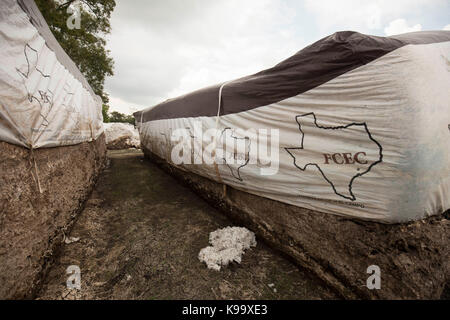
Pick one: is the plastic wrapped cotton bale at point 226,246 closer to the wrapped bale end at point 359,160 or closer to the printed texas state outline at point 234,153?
the wrapped bale end at point 359,160

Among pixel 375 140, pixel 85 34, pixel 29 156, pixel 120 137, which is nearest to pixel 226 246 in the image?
pixel 375 140

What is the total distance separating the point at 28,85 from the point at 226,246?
2472mm

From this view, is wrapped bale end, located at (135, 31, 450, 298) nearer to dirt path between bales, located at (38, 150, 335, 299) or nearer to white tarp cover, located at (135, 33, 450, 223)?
white tarp cover, located at (135, 33, 450, 223)

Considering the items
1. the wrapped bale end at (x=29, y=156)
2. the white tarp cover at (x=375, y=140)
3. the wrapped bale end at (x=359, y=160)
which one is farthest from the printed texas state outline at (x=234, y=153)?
the wrapped bale end at (x=29, y=156)

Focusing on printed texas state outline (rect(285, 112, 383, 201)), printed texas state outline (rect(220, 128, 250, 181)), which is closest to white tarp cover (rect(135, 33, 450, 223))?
printed texas state outline (rect(285, 112, 383, 201))

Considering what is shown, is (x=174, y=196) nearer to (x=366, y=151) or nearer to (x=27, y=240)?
(x=27, y=240)

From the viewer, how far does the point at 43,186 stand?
1.79m

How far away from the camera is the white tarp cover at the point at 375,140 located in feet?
3.78

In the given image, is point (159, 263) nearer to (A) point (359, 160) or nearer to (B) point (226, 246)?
(B) point (226, 246)

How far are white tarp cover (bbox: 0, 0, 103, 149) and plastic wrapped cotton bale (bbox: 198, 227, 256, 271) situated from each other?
1.95 m

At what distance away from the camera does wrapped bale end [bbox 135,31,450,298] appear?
1162 millimetres

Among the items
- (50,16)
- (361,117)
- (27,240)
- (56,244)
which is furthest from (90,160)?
(50,16)

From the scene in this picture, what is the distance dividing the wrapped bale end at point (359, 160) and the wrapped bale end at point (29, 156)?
2.07 meters

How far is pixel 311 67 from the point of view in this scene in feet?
5.00
